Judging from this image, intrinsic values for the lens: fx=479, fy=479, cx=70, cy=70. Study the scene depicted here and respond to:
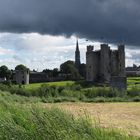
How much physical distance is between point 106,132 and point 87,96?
116 feet

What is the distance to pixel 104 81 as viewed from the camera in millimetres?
97250

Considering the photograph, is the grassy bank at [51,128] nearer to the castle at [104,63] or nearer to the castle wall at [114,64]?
the castle at [104,63]

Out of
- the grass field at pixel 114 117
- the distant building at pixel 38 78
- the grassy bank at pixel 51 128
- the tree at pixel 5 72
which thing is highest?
the tree at pixel 5 72

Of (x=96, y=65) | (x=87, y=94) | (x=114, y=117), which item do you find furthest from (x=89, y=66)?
(x=114, y=117)

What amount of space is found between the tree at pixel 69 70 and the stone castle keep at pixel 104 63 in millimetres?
23294

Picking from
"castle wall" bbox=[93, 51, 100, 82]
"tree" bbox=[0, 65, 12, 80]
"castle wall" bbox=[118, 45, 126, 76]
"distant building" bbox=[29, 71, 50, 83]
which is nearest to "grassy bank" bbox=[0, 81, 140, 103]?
"castle wall" bbox=[118, 45, 126, 76]

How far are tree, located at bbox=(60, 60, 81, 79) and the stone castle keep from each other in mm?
23294

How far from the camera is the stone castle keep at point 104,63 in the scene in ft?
329

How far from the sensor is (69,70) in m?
132

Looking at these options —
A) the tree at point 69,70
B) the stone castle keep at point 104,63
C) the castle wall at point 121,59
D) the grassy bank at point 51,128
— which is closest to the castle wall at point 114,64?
the stone castle keep at point 104,63

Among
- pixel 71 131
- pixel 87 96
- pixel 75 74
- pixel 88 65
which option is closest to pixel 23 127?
pixel 71 131

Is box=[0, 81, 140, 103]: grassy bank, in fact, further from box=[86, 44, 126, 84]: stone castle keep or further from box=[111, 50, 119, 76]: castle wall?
box=[111, 50, 119, 76]: castle wall

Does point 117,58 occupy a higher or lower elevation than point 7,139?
higher

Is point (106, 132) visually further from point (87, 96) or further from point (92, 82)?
point (92, 82)
